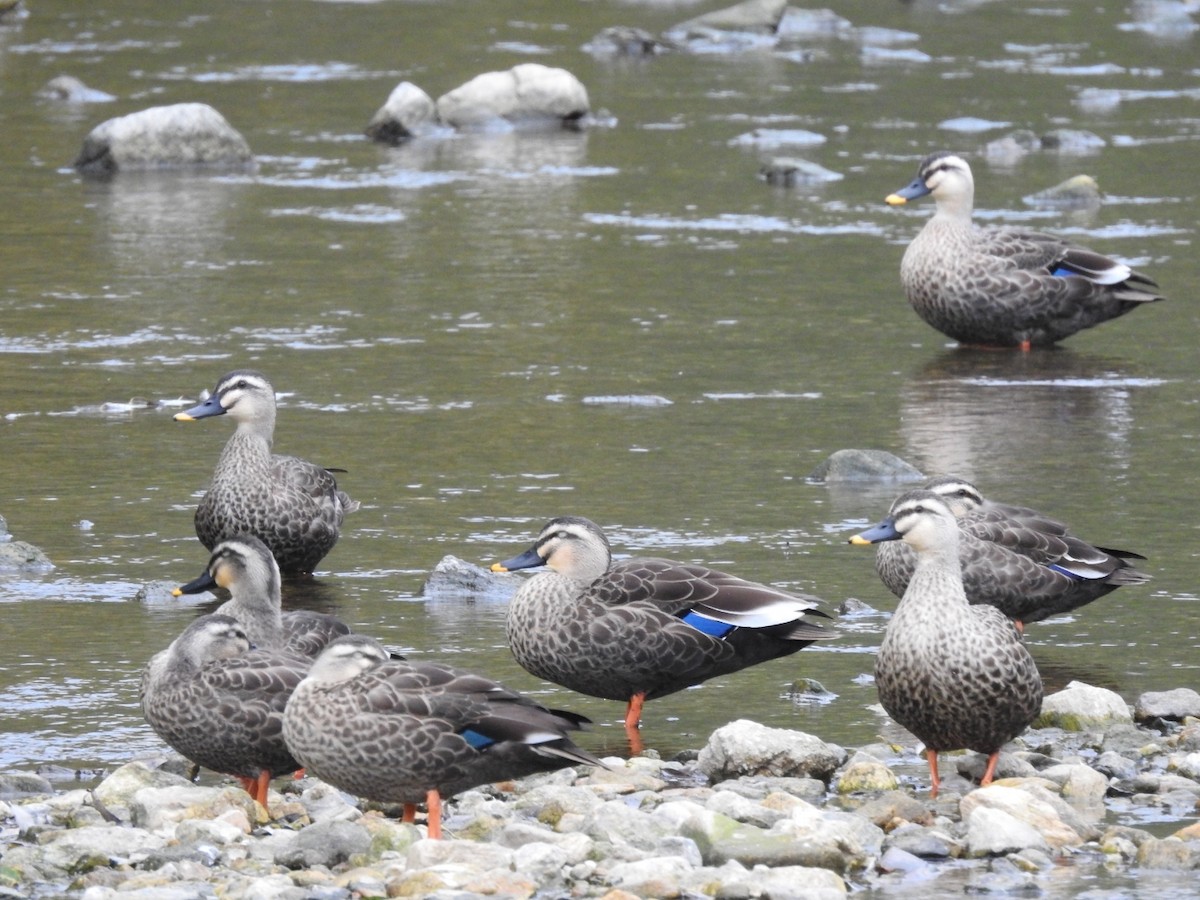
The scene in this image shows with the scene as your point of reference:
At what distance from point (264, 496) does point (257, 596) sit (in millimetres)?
2141

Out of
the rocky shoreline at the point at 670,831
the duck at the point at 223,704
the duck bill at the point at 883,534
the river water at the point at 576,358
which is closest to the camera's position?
the rocky shoreline at the point at 670,831

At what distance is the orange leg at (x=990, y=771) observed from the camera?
8.27m

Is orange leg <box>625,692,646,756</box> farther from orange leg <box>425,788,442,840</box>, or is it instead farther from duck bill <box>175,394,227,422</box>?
duck bill <box>175,394,227,422</box>

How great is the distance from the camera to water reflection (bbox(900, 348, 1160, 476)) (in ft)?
43.2

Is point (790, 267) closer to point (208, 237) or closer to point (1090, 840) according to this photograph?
point (208, 237)

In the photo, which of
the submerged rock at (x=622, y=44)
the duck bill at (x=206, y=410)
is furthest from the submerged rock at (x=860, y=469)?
the submerged rock at (x=622, y=44)

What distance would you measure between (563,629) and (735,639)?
2.25 feet

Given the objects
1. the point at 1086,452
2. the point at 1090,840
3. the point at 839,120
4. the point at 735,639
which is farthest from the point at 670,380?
the point at 839,120

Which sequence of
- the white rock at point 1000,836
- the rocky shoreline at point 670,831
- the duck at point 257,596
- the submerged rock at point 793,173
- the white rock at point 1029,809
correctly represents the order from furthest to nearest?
the submerged rock at point 793,173 < the duck at point 257,596 < the white rock at point 1029,809 < the white rock at point 1000,836 < the rocky shoreline at point 670,831

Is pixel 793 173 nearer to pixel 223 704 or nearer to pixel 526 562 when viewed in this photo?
pixel 526 562

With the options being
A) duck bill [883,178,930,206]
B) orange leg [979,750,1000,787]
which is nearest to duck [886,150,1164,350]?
duck bill [883,178,930,206]

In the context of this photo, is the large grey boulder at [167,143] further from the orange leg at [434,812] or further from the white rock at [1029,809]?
the white rock at [1029,809]

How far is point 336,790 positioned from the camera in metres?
8.54

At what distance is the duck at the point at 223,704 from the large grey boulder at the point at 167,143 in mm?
15717
